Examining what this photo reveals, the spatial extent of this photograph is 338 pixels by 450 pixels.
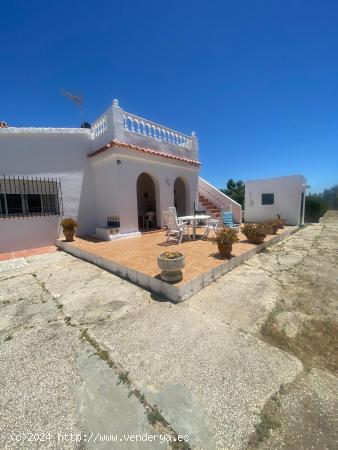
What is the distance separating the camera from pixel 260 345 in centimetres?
256

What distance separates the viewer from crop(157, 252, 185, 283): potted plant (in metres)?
3.75

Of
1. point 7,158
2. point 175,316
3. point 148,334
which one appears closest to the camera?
point 148,334

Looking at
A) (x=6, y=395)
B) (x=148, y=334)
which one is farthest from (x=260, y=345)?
(x=6, y=395)

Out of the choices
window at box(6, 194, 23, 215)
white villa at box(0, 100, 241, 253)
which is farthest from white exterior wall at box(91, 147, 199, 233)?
window at box(6, 194, 23, 215)

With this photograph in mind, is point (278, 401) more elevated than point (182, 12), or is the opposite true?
point (182, 12)

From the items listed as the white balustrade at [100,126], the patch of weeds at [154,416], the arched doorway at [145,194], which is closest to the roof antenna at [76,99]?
the white balustrade at [100,126]

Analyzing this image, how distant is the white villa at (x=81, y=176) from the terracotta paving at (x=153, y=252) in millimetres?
1148

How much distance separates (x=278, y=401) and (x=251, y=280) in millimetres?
2916

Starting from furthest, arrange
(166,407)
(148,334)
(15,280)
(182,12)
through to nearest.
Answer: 1. (182,12)
2. (15,280)
3. (148,334)
4. (166,407)

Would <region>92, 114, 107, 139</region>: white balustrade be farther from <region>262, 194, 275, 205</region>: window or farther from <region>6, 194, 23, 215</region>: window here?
<region>262, 194, 275, 205</region>: window

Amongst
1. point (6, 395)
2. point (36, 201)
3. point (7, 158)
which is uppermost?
point (7, 158)

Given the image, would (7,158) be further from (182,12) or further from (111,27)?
(182,12)

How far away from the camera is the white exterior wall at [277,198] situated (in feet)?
42.0

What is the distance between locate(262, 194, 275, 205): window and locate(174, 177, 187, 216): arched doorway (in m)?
5.87
